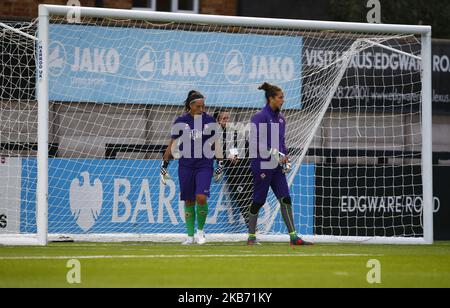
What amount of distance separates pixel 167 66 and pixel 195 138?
117 inches

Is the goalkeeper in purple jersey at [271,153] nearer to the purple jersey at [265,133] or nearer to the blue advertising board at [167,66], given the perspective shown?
the purple jersey at [265,133]

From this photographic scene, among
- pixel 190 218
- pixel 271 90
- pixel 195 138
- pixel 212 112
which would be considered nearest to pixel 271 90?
pixel 271 90

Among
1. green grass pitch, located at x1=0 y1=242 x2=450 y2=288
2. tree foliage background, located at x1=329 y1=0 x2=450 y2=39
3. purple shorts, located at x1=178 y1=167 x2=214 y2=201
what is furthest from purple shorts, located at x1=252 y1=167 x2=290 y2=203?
tree foliage background, located at x1=329 y1=0 x2=450 y2=39

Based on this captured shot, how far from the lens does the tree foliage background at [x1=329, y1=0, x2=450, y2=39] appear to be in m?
29.5

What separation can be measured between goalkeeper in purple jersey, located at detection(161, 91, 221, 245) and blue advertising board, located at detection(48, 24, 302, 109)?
2.65m

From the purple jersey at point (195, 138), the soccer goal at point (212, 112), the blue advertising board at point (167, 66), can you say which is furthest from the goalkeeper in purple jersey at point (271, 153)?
the blue advertising board at point (167, 66)

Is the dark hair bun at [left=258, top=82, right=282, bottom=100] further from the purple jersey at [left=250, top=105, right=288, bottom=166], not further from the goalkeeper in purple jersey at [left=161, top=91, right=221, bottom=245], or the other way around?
the goalkeeper in purple jersey at [left=161, top=91, right=221, bottom=245]

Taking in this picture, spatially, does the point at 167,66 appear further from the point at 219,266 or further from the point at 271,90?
the point at 219,266

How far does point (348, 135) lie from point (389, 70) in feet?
4.83

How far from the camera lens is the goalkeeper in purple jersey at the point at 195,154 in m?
14.6

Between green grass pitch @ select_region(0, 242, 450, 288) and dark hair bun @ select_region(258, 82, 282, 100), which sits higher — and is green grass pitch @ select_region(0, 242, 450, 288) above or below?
below

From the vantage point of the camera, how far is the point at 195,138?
1470 cm

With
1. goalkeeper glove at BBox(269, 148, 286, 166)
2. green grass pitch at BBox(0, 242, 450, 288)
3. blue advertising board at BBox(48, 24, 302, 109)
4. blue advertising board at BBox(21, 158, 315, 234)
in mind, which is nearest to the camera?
green grass pitch at BBox(0, 242, 450, 288)

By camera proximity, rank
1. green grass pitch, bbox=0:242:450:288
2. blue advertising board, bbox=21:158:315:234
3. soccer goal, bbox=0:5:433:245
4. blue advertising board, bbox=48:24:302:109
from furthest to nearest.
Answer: blue advertising board, bbox=48:24:302:109 → blue advertising board, bbox=21:158:315:234 → soccer goal, bbox=0:5:433:245 → green grass pitch, bbox=0:242:450:288
